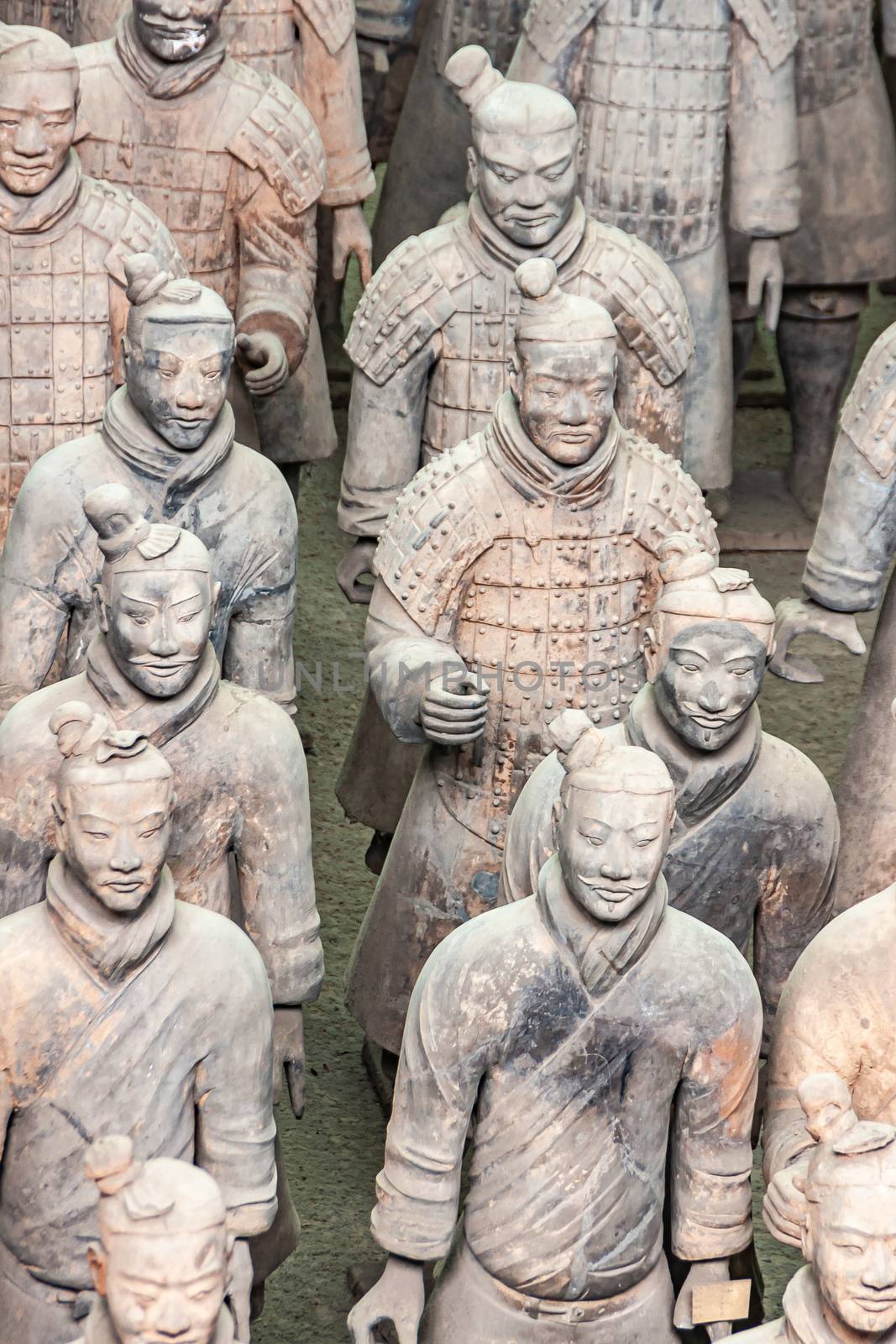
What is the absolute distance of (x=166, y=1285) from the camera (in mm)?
3359

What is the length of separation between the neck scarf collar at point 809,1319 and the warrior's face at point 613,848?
0.52 metres

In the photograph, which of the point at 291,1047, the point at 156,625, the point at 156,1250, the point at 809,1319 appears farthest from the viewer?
the point at 291,1047

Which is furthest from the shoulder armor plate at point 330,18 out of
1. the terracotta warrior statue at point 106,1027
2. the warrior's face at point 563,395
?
the terracotta warrior statue at point 106,1027

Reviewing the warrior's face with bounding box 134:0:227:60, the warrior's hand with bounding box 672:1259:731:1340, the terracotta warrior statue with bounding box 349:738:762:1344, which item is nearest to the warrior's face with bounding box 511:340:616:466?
the terracotta warrior statue with bounding box 349:738:762:1344

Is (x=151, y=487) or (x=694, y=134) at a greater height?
(x=694, y=134)

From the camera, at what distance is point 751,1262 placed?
4.67 metres

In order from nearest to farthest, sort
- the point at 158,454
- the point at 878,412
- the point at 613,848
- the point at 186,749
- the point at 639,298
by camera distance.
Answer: the point at 613,848 < the point at 186,749 < the point at 158,454 < the point at 878,412 < the point at 639,298

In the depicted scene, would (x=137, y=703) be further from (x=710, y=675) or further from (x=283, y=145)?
(x=283, y=145)

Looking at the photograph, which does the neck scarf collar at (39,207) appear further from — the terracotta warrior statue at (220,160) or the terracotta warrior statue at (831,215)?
the terracotta warrior statue at (831,215)

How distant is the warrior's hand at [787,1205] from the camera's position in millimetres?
3783

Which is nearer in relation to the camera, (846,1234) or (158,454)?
(846,1234)

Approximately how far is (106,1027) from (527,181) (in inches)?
81.0

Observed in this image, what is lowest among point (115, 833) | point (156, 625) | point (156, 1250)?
point (156, 1250)

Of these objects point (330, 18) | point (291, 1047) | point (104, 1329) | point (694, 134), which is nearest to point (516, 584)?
point (291, 1047)
